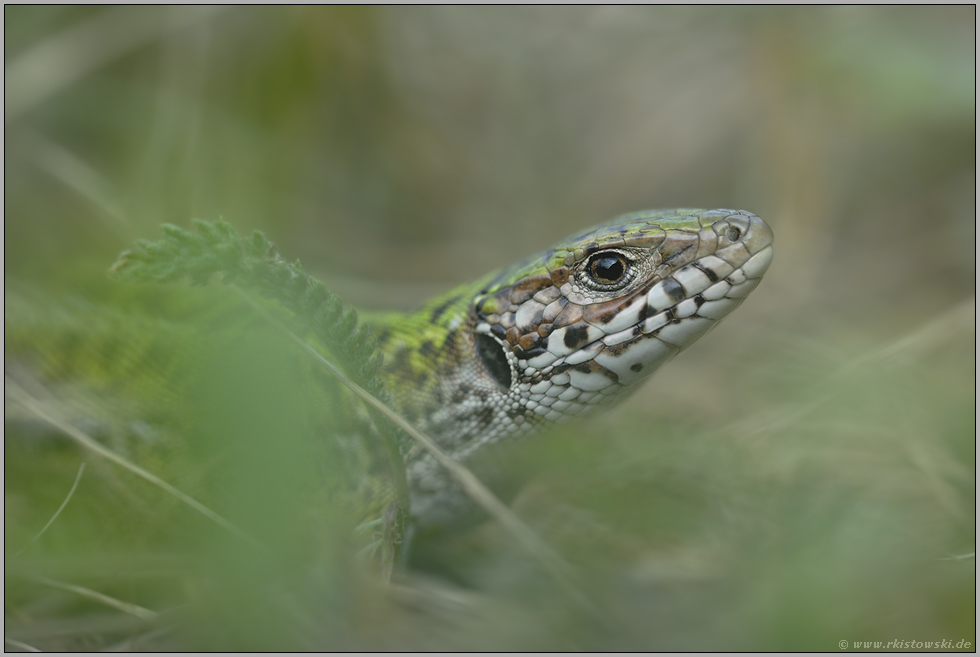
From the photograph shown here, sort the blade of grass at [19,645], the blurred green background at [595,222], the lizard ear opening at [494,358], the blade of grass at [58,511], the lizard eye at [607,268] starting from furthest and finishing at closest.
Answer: the lizard ear opening at [494,358] → the lizard eye at [607,268] → the blade of grass at [58,511] → the blade of grass at [19,645] → the blurred green background at [595,222]

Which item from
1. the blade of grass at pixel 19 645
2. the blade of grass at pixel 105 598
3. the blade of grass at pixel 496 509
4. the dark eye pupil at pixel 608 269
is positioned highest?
the dark eye pupil at pixel 608 269

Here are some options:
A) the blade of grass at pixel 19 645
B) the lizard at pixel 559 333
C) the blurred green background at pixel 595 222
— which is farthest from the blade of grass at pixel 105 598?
the lizard at pixel 559 333

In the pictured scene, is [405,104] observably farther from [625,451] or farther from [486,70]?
[625,451]

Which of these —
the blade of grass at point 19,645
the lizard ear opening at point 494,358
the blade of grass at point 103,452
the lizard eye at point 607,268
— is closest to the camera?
the blade of grass at point 103,452

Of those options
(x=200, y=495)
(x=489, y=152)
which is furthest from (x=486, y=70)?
(x=200, y=495)

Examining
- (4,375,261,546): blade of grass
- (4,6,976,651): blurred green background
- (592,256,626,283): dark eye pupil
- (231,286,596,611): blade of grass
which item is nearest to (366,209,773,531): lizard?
(592,256,626,283): dark eye pupil

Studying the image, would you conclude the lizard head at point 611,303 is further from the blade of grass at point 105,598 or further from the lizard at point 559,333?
the blade of grass at point 105,598

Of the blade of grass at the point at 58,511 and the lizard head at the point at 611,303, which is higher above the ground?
the lizard head at the point at 611,303

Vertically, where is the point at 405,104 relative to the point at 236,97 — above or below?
above

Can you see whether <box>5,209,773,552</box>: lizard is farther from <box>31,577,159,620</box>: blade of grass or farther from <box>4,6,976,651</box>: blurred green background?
<box>31,577,159,620</box>: blade of grass

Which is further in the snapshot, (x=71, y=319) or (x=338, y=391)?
(x=71, y=319)
